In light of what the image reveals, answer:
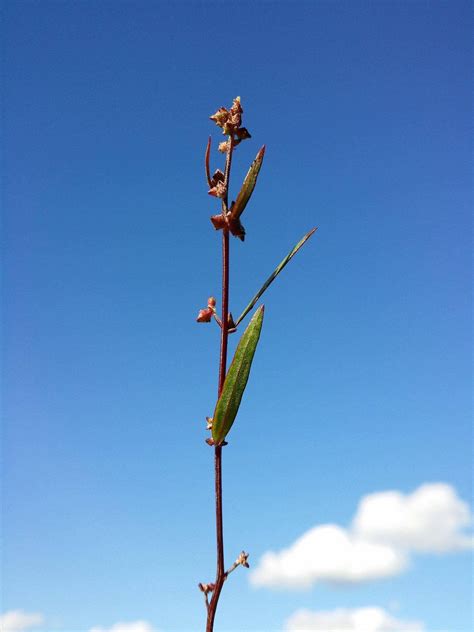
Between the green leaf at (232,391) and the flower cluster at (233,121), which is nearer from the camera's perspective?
the green leaf at (232,391)

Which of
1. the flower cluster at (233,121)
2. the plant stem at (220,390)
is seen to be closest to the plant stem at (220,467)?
the plant stem at (220,390)

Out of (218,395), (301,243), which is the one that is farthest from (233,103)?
(218,395)

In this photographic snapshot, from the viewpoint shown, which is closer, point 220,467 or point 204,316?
point 220,467

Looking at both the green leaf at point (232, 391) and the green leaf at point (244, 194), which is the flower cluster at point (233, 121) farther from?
the green leaf at point (232, 391)

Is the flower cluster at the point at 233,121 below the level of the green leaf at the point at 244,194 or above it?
above

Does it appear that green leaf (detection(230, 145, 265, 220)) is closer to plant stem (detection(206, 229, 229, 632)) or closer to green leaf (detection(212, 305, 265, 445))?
plant stem (detection(206, 229, 229, 632))

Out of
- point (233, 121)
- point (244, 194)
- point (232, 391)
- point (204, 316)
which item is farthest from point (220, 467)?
point (233, 121)

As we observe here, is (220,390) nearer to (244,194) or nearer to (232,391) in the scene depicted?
(232,391)

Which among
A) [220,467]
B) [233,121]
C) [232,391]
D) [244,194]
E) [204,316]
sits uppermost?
[233,121]
